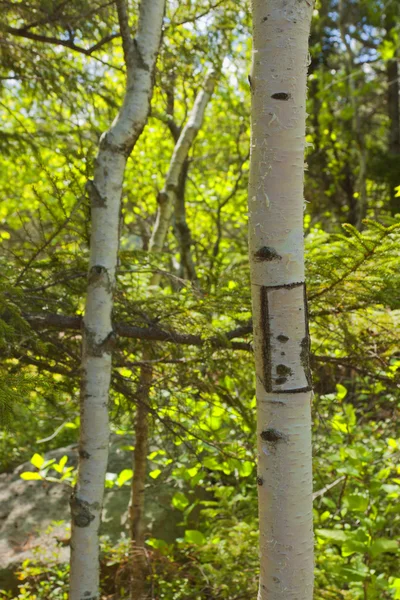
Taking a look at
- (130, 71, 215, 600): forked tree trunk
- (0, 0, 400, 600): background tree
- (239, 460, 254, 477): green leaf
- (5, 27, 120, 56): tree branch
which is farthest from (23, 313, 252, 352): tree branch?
(5, 27, 120, 56): tree branch

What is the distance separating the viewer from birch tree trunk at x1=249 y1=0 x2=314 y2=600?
155 centimetres

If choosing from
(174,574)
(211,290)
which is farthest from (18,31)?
(174,574)

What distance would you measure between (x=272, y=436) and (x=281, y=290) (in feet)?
1.38

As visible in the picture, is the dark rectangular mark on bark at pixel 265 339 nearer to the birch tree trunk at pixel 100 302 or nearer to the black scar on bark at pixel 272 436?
the black scar on bark at pixel 272 436

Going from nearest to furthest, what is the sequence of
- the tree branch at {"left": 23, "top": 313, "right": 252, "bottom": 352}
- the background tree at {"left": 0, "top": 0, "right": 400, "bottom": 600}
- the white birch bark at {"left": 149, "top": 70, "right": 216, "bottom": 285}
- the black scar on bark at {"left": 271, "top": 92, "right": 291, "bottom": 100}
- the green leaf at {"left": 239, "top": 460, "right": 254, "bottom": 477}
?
the black scar on bark at {"left": 271, "top": 92, "right": 291, "bottom": 100} → the background tree at {"left": 0, "top": 0, "right": 400, "bottom": 600} → the tree branch at {"left": 23, "top": 313, "right": 252, "bottom": 352} → the green leaf at {"left": 239, "top": 460, "right": 254, "bottom": 477} → the white birch bark at {"left": 149, "top": 70, "right": 216, "bottom": 285}

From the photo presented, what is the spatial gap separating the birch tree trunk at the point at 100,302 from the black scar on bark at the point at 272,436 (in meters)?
1.05

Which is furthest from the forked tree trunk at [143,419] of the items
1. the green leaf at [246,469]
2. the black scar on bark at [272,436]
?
the black scar on bark at [272,436]

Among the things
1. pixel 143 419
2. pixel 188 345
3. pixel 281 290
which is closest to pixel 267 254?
pixel 281 290

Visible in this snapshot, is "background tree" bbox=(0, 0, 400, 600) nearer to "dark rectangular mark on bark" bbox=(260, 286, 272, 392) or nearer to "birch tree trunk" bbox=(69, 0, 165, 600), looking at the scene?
"birch tree trunk" bbox=(69, 0, 165, 600)

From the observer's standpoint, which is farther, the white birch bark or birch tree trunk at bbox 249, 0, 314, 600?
the white birch bark

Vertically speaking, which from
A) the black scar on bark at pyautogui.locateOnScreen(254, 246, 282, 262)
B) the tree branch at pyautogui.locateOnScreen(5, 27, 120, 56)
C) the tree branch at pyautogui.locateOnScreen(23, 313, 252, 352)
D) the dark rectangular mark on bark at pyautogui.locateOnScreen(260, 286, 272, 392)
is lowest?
the dark rectangular mark on bark at pyautogui.locateOnScreen(260, 286, 272, 392)

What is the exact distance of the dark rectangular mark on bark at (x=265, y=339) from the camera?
5.22 feet

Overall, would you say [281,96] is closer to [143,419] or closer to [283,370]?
[283,370]

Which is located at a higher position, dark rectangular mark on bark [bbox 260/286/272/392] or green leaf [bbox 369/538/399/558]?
dark rectangular mark on bark [bbox 260/286/272/392]
